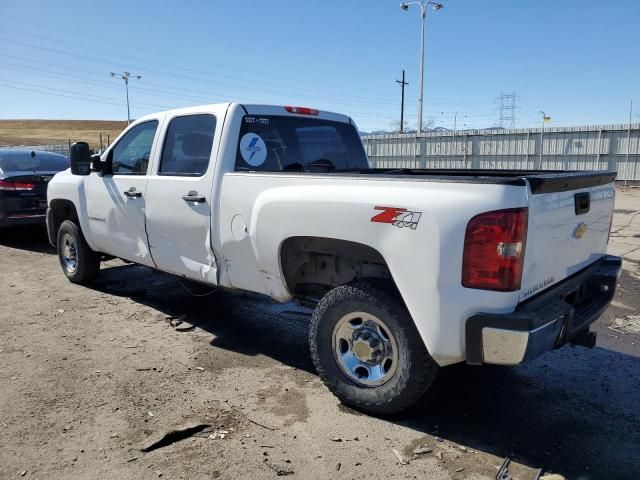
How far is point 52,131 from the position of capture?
8562cm

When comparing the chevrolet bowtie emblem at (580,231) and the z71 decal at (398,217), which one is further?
the chevrolet bowtie emblem at (580,231)

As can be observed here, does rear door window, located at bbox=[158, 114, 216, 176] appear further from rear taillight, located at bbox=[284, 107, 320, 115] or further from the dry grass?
the dry grass

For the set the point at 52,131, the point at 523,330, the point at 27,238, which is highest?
the point at 52,131

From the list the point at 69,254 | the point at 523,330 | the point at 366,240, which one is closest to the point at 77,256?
the point at 69,254

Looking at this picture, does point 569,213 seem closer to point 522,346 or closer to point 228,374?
point 522,346

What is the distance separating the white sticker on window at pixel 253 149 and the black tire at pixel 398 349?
4.50ft

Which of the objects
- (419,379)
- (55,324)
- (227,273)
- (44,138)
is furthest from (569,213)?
(44,138)

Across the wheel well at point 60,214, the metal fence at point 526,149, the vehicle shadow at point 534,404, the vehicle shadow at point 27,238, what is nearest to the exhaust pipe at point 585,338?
the vehicle shadow at point 534,404

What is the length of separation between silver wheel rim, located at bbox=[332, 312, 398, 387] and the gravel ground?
28 cm

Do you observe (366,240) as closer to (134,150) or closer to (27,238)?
(134,150)

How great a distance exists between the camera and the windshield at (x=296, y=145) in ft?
13.7

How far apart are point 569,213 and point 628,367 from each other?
1.83 metres

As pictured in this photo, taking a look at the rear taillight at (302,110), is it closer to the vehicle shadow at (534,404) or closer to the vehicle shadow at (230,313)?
the vehicle shadow at (230,313)

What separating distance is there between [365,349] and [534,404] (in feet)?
4.08
